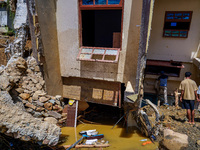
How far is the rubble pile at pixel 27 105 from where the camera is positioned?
389 cm

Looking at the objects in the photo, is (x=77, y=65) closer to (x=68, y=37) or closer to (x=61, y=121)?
(x=68, y=37)

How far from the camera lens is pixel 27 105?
5.27 meters

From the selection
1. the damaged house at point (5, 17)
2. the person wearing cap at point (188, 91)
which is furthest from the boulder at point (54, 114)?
the damaged house at point (5, 17)

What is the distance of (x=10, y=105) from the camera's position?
4.11m

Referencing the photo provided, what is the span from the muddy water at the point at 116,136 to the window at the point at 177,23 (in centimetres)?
543

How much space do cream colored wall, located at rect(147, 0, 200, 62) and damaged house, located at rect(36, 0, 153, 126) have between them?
3.14 metres

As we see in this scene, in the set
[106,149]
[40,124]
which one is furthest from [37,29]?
[106,149]

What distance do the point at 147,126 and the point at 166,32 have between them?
5.06m

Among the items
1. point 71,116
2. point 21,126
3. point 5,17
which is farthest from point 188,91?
point 5,17

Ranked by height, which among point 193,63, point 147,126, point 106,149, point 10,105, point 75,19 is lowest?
point 106,149

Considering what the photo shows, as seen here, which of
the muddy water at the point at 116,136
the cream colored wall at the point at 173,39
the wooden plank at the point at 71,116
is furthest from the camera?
the cream colored wall at the point at 173,39

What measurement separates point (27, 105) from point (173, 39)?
25.3 ft

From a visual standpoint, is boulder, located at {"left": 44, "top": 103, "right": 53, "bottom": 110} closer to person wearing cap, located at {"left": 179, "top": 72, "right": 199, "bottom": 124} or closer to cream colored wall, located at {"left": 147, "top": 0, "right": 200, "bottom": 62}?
person wearing cap, located at {"left": 179, "top": 72, "right": 199, "bottom": 124}

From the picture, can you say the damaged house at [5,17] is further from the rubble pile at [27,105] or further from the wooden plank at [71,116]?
the wooden plank at [71,116]
